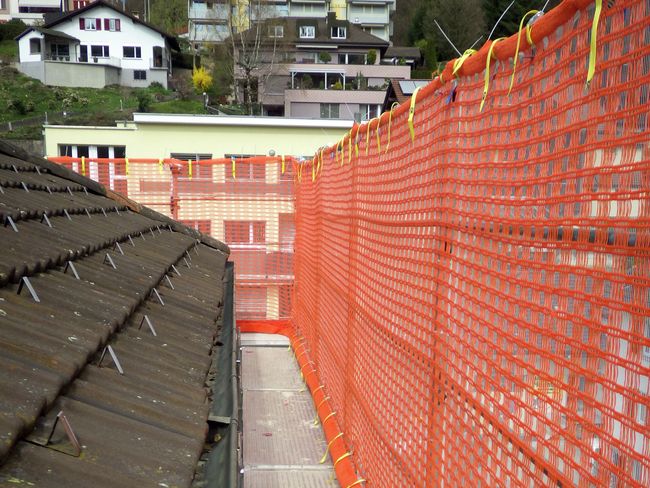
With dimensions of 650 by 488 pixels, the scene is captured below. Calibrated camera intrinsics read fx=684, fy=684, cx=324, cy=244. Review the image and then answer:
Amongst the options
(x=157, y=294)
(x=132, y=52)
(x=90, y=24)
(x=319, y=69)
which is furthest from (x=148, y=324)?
(x=90, y=24)

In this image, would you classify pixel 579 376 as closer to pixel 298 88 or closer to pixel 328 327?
pixel 328 327

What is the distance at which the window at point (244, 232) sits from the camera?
448 inches

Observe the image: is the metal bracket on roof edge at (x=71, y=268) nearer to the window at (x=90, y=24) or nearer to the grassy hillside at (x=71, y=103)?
the grassy hillside at (x=71, y=103)

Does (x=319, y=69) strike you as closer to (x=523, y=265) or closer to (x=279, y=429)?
(x=279, y=429)

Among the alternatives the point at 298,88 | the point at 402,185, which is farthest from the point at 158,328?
the point at 298,88

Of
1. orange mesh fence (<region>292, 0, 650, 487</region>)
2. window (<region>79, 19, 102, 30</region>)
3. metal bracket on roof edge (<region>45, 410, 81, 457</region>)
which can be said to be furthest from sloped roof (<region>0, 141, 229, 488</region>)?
window (<region>79, 19, 102, 30</region>)

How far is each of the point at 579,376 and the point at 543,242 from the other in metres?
0.40

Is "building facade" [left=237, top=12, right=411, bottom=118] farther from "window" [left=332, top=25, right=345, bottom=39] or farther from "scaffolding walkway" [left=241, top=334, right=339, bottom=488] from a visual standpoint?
"scaffolding walkway" [left=241, top=334, right=339, bottom=488]

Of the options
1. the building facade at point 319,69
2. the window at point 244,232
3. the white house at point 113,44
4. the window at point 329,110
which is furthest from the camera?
the white house at point 113,44

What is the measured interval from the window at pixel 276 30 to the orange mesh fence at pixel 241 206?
45.9 meters

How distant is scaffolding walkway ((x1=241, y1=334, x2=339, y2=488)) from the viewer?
5691 millimetres

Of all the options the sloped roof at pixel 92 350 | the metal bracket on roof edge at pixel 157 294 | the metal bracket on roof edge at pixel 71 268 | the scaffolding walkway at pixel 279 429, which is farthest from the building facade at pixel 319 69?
the metal bracket on roof edge at pixel 71 268

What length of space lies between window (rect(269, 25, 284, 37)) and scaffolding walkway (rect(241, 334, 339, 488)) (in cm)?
4872

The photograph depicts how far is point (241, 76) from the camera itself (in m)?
54.3
